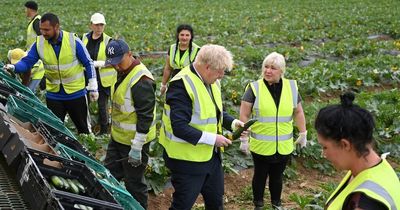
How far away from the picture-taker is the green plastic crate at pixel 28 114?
438 centimetres

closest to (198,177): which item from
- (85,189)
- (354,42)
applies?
(85,189)

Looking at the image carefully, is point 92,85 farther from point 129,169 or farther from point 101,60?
point 129,169

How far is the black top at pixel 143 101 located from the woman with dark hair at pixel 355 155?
7.71 ft

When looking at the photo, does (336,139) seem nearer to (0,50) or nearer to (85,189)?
(85,189)

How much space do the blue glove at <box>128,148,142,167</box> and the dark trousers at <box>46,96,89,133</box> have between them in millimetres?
2187

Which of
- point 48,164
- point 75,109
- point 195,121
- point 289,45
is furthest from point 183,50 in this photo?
point 289,45

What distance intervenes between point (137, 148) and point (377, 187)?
264 cm

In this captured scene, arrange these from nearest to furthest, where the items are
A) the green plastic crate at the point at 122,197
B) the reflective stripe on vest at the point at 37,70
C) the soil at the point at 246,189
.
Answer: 1. the green plastic crate at the point at 122,197
2. the soil at the point at 246,189
3. the reflective stripe on vest at the point at 37,70

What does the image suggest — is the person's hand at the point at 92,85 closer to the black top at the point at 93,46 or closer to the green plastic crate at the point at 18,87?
the green plastic crate at the point at 18,87

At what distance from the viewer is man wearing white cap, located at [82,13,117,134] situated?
7.52 meters

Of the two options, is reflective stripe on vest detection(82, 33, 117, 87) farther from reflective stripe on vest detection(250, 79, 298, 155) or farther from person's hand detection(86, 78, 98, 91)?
reflective stripe on vest detection(250, 79, 298, 155)

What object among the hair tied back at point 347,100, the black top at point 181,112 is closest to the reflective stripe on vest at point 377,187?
the hair tied back at point 347,100

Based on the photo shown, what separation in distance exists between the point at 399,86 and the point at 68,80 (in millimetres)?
7602

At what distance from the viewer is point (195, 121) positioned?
13.7ft
